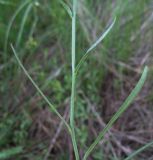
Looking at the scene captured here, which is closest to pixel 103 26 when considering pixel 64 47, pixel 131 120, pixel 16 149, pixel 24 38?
pixel 64 47

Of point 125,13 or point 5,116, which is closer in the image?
point 5,116

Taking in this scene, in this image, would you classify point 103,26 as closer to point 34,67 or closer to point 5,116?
point 34,67

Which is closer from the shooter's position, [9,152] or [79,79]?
[9,152]

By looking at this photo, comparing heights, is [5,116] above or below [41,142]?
above

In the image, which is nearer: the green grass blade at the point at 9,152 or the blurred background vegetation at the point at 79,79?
the green grass blade at the point at 9,152

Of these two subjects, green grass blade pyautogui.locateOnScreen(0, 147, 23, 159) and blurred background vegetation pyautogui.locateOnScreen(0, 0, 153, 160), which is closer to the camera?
green grass blade pyautogui.locateOnScreen(0, 147, 23, 159)

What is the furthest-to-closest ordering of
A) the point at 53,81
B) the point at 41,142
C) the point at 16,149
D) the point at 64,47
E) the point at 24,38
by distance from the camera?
the point at 24,38
the point at 64,47
the point at 53,81
the point at 41,142
the point at 16,149

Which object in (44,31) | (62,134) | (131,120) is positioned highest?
(44,31)

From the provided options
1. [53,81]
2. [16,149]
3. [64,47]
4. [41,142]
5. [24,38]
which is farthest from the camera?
[24,38]
